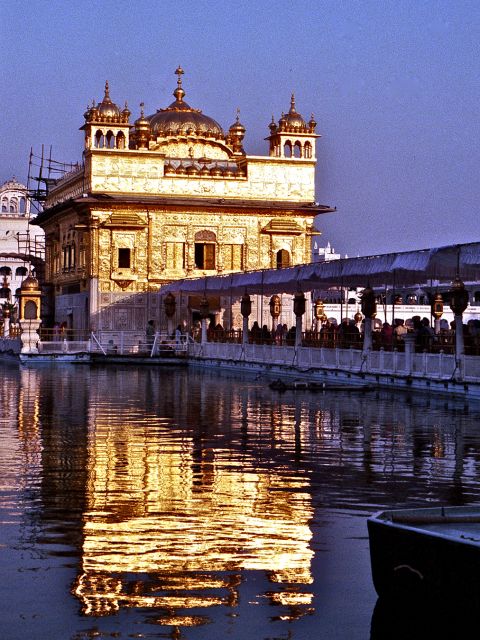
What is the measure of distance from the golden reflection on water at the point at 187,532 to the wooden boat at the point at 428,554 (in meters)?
0.66

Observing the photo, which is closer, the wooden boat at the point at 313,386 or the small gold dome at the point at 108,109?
the wooden boat at the point at 313,386

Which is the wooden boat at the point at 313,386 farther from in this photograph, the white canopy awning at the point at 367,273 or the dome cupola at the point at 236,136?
the dome cupola at the point at 236,136

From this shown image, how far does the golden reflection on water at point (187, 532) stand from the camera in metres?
7.14

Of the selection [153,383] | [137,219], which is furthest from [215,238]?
[153,383]

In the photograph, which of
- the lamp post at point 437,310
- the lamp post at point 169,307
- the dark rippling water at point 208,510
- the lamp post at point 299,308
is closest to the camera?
the dark rippling water at point 208,510

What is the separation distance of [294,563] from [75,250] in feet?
159

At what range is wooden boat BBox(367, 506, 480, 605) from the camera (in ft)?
19.5

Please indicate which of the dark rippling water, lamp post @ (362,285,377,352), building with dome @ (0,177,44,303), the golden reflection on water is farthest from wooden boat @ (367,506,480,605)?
building with dome @ (0,177,44,303)

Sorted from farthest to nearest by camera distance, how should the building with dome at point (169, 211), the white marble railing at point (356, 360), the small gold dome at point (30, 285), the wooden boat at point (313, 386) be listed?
the building with dome at point (169, 211) < the small gold dome at point (30, 285) < the wooden boat at point (313, 386) < the white marble railing at point (356, 360)

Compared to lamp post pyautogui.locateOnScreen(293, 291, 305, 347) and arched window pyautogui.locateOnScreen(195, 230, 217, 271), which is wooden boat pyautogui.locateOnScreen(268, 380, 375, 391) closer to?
lamp post pyautogui.locateOnScreen(293, 291, 305, 347)

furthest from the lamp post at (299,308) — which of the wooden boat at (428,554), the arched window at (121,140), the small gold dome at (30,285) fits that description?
the wooden boat at (428,554)

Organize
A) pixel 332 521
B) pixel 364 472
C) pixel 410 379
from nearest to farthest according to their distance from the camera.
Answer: pixel 332 521
pixel 364 472
pixel 410 379

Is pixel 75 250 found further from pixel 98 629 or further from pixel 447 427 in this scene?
pixel 98 629

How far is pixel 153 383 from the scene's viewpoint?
30219 millimetres
